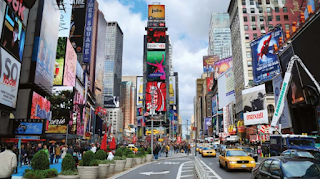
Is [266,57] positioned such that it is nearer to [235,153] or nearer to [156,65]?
[235,153]

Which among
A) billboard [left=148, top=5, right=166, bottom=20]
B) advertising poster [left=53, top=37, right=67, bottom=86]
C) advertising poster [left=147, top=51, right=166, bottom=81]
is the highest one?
billboard [left=148, top=5, right=166, bottom=20]

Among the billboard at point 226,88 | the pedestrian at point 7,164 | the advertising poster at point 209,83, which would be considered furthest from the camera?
the advertising poster at point 209,83

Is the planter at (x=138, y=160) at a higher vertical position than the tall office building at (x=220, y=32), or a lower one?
Result: lower

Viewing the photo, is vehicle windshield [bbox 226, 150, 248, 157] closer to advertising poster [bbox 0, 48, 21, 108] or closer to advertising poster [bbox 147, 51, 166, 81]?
advertising poster [bbox 0, 48, 21, 108]

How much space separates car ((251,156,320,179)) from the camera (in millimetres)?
6844

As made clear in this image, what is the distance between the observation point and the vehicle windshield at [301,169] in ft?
22.3

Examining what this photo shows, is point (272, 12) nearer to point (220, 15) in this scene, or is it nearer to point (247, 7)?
point (247, 7)

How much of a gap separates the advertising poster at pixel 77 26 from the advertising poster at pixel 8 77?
60129 mm

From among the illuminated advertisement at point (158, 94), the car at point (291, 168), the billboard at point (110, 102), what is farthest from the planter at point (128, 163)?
the billboard at point (110, 102)

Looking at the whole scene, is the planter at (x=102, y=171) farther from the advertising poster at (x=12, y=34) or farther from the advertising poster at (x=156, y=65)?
the advertising poster at (x=156, y=65)

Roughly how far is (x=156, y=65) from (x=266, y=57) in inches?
2749

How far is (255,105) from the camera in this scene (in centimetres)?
6575

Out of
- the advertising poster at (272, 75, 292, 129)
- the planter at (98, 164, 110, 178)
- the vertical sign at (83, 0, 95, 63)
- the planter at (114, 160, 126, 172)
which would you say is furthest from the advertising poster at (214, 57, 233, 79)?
the planter at (98, 164, 110, 178)

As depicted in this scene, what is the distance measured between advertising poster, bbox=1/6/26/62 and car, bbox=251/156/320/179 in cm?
2717
